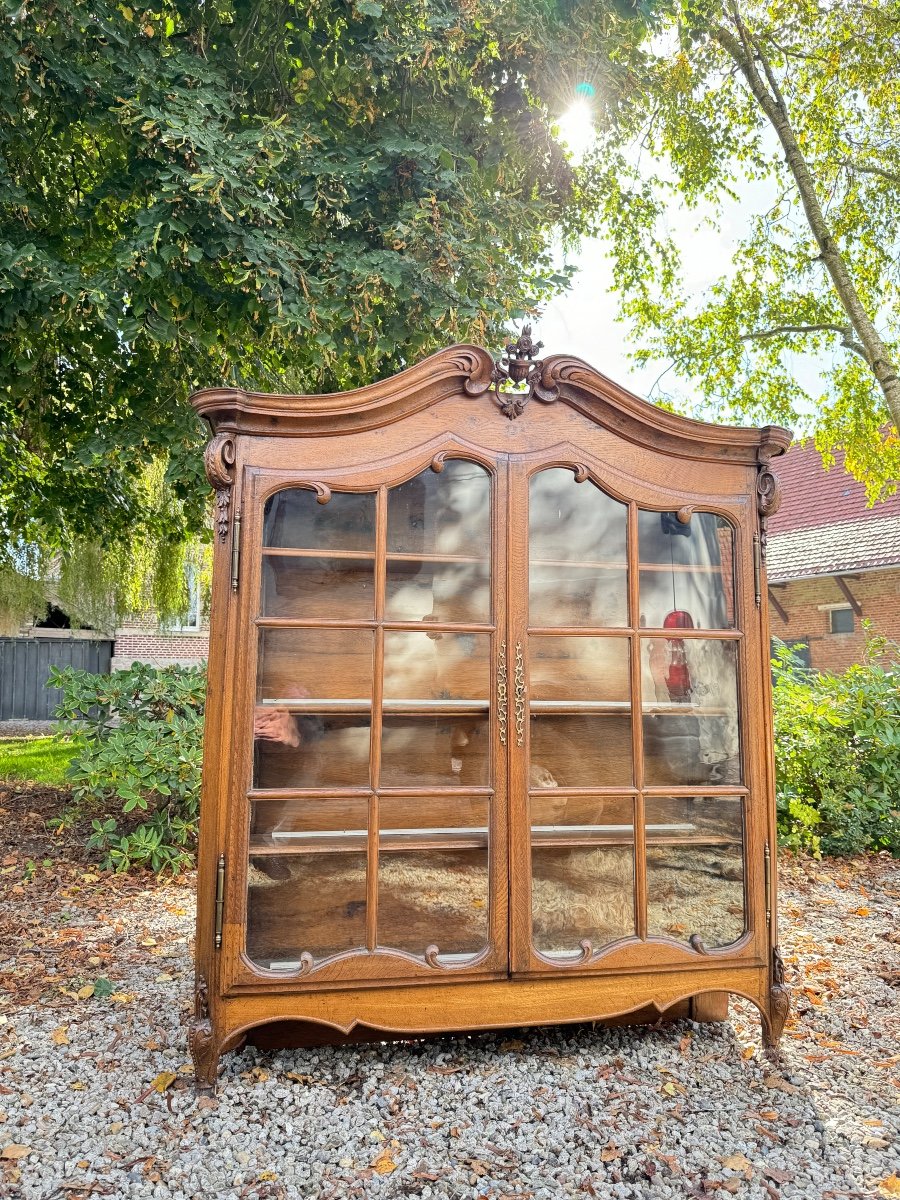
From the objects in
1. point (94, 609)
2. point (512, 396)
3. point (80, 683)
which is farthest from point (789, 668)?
point (94, 609)

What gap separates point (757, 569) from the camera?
2.80m

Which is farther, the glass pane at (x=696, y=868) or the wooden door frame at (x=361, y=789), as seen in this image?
the glass pane at (x=696, y=868)

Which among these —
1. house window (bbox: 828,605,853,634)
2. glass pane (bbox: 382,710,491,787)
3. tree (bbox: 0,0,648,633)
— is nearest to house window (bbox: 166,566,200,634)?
tree (bbox: 0,0,648,633)

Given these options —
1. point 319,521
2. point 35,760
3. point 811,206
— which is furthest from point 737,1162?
point 35,760

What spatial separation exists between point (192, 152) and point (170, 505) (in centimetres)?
381

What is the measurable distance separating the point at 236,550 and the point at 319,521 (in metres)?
0.27

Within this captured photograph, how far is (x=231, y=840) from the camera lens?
7.91 feet

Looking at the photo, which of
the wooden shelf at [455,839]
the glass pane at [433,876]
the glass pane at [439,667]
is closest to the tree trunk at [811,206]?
the wooden shelf at [455,839]

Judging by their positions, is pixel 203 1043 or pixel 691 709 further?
pixel 691 709

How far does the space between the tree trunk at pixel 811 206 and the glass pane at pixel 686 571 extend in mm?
5107

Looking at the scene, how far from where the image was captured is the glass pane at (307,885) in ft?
7.99

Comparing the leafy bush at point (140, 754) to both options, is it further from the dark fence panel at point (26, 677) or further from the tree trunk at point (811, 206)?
the dark fence panel at point (26, 677)

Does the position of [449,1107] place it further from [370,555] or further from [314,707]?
[370,555]

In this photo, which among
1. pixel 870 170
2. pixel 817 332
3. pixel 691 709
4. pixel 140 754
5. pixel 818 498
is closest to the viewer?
pixel 691 709
